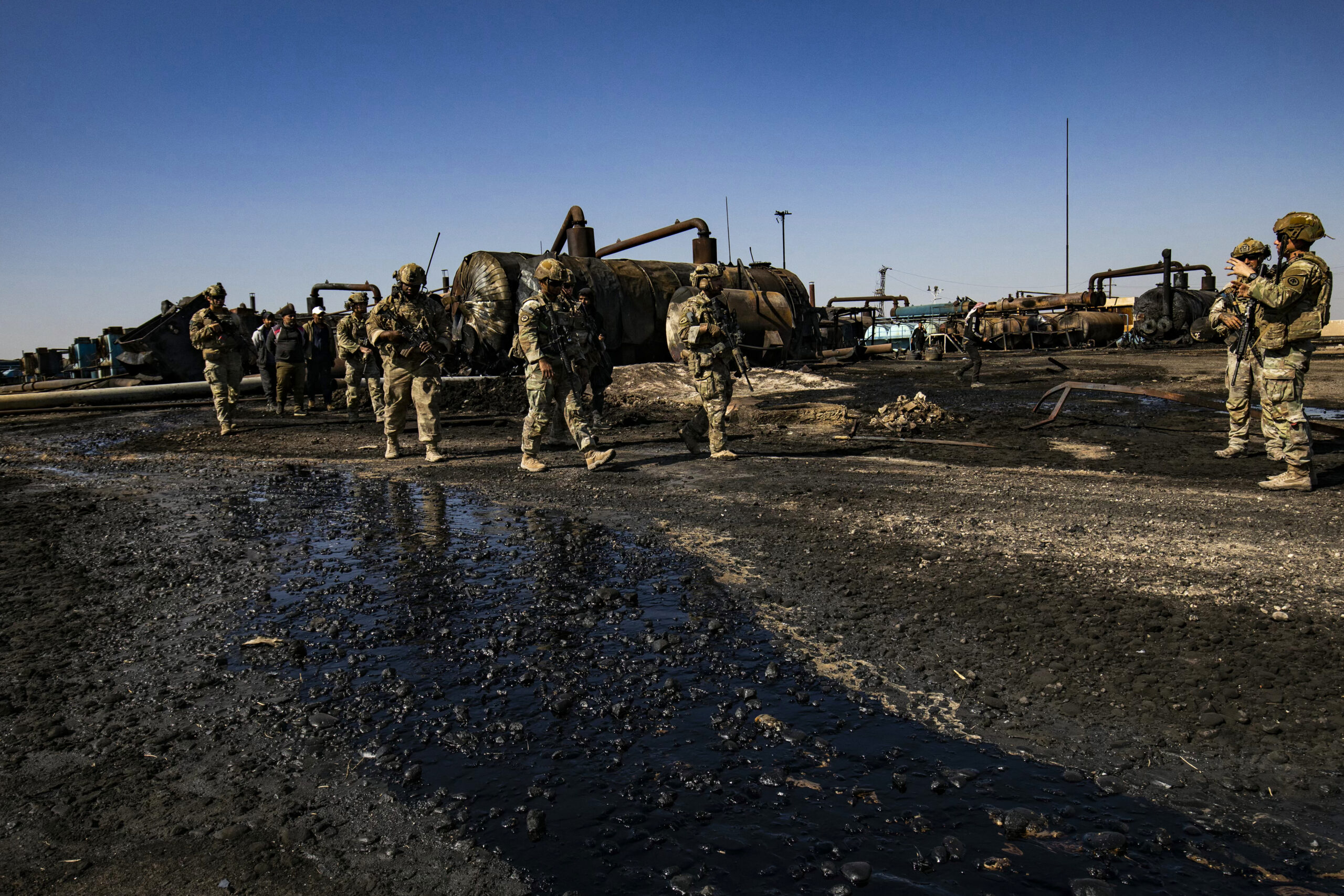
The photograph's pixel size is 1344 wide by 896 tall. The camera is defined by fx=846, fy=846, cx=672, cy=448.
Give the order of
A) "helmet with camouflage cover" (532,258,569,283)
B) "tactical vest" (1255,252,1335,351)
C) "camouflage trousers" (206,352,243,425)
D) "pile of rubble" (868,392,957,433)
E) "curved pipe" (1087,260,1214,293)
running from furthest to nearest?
"curved pipe" (1087,260,1214,293) → "camouflage trousers" (206,352,243,425) → "pile of rubble" (868,392,957,433) → "helmet with camouflage cover" (532,258,569,283) → "tactical vest" (1255,252,1335,351)

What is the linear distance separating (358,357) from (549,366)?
6.13 meters

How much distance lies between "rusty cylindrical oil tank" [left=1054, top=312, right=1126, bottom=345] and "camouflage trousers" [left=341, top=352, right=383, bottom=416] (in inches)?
1253

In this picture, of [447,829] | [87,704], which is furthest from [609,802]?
[87,704]

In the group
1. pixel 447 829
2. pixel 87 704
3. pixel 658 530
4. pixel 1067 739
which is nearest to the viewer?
pixel 447 829

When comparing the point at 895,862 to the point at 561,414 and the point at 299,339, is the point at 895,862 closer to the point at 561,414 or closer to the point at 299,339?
the point at 561,414

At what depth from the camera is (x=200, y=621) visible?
3.89m

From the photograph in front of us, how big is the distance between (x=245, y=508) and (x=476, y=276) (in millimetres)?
9004

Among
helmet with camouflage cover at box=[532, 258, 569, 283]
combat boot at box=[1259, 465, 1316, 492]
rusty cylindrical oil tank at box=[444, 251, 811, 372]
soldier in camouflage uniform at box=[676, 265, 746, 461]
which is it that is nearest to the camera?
combat boot at box=[1259, 465, 1316, 492]

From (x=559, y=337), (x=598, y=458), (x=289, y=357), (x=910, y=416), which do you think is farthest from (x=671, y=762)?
(x=289, y=357)

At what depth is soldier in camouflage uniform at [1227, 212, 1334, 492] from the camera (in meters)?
6.08

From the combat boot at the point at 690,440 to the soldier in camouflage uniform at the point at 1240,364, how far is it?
463cm

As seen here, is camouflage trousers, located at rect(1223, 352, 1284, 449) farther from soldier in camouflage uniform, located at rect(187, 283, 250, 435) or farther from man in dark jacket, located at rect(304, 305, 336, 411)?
man in dark jacket, located at rect(304, 305, 336, 411)

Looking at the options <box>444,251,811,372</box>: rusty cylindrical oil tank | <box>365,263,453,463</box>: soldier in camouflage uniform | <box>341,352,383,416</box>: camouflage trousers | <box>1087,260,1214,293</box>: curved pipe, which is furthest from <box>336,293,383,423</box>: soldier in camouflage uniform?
<box>1087,260,1214,293</box>: curved pipe

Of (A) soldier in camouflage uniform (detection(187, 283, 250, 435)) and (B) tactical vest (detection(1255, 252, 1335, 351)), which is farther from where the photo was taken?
(A) soldier in camouflage uniform (detection(187, 283, 250, 435))
